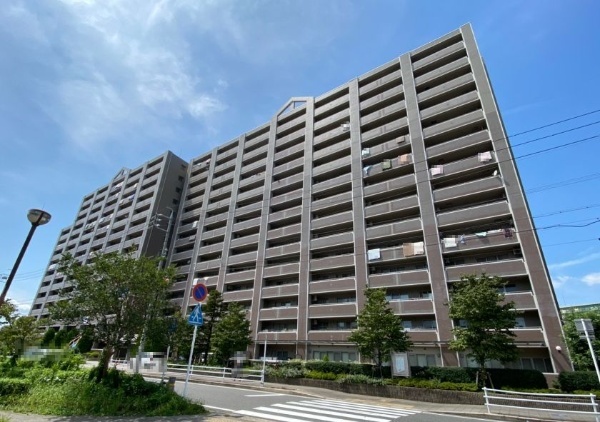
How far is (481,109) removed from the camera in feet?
102

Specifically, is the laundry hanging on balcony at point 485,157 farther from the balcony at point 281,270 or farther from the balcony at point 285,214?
the balcony at point 281,270

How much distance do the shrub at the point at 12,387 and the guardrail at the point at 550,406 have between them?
15.8 meters

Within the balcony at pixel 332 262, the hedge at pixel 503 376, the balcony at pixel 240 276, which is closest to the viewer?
the hedge at pixel 503 376

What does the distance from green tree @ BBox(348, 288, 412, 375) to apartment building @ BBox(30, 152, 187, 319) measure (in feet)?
118

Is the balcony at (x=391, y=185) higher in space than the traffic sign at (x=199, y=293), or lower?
higher

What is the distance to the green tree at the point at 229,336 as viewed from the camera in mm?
28875

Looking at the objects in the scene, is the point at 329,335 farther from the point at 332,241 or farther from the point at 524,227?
the point at 524,227

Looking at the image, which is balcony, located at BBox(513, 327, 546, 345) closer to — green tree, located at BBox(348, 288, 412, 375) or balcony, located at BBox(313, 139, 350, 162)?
green tree, located at BBox(348, 288, 412, 375)

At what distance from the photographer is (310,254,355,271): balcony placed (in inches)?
1288

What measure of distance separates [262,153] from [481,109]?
28.5m

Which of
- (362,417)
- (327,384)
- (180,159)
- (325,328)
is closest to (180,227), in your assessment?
(180,159)

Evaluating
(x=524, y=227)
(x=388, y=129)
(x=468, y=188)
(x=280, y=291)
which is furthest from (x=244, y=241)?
(x=524, y=227)

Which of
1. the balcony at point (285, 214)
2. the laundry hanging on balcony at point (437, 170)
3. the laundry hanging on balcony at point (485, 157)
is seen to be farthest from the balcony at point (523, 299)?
the balcony at point (285, 214)

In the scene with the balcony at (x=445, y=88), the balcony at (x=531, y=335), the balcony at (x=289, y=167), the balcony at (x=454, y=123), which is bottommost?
the balcony at (x=531, y=335)
